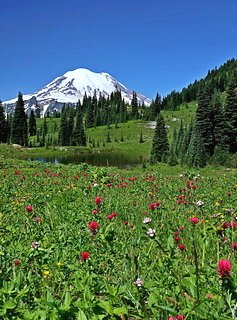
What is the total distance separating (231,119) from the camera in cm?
5869

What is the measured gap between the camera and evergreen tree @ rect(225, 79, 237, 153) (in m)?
56.9

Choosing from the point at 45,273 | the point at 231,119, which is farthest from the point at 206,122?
the point at 45,273

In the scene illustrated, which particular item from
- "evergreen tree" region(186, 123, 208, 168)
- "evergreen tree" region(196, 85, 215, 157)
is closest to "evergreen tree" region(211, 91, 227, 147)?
"evergreen tree" region(196, 85, 215, 157)

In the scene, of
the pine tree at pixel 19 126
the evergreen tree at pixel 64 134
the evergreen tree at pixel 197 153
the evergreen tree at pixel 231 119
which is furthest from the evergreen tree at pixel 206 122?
the evergreen tree at pixel 64 134

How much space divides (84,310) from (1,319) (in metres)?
0.57

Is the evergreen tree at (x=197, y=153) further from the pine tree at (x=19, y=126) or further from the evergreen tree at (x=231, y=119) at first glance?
the pine tree at (x=19, y=126)

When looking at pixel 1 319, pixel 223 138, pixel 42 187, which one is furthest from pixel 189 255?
pixel 223 138

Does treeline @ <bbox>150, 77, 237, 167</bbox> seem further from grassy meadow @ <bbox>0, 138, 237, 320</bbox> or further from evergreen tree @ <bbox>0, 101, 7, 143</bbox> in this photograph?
evergreen tree @ <bbox>0, 101, 7, 143</bbox>

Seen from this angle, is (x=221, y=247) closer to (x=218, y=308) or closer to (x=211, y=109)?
(x=218, y=308)

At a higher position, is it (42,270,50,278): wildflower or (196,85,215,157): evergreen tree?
(196,85,215,157): evergreen tree

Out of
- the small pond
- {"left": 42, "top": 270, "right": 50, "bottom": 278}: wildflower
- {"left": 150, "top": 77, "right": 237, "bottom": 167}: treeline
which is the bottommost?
the small pond

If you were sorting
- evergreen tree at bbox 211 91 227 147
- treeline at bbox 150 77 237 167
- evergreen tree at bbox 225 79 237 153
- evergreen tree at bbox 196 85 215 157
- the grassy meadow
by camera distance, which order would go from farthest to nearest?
1. evergreen tree at bbox 196 85 215 157
2. evergreen tree at bbox 225 79 237 153
3. evergreen tree at bbox 211 91 227 147
4. treeline at bbox 150 77 237 167
5. the grassy meadow

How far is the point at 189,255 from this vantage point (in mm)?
4172

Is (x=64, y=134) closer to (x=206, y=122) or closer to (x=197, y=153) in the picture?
(x=206, y=122)
